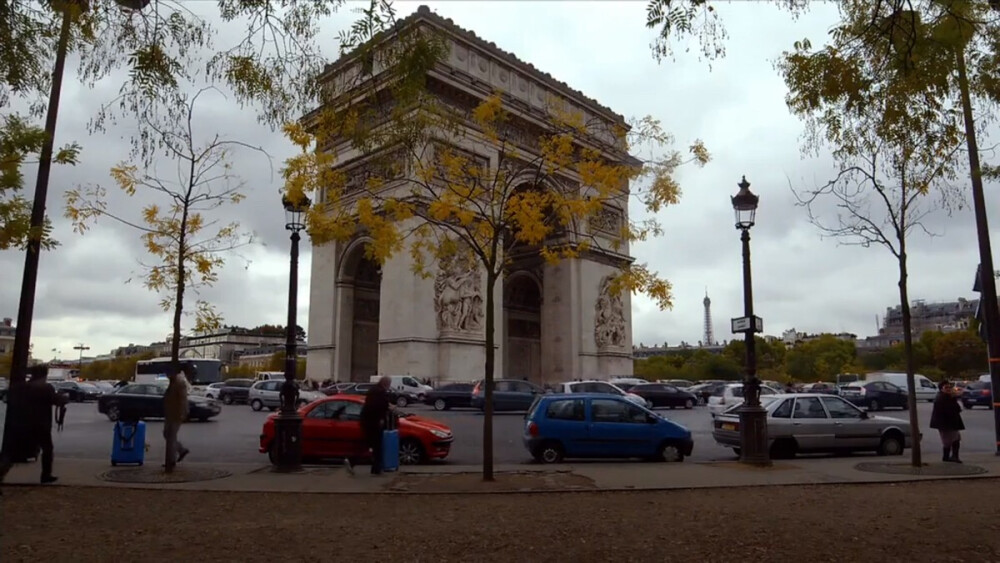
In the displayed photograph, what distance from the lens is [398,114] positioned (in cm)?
945

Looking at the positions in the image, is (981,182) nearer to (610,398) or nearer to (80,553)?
(610,398)

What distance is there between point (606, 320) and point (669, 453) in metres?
29.3

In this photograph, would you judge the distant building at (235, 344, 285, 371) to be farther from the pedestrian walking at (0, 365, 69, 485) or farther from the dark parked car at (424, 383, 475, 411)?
the pedestrian walking at (0, 365, 69, 485)

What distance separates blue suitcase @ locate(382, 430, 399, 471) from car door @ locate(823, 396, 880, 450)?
962 centimetres

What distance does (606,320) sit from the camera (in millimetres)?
44688

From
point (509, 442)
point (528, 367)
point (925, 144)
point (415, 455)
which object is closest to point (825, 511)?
point (925, 144)

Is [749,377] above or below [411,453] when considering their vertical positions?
above

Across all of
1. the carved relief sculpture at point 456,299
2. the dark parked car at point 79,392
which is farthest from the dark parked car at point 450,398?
the dark parked car at point 79,392

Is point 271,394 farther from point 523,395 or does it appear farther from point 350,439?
point 350,439

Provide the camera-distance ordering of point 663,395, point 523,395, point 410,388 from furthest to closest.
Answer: point 663,395
point 410,388
point 523,395

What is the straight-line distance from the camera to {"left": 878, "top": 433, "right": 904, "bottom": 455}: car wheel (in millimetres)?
17047

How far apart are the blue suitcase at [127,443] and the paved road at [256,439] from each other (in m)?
2.30

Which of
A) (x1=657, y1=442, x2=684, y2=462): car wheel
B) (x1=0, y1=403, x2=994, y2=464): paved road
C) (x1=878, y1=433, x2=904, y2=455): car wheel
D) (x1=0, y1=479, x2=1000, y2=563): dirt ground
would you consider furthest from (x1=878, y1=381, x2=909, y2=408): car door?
(x1=0, y1=479, x2=1000, y2=563): dirt ground

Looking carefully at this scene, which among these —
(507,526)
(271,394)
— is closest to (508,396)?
(271,394)
